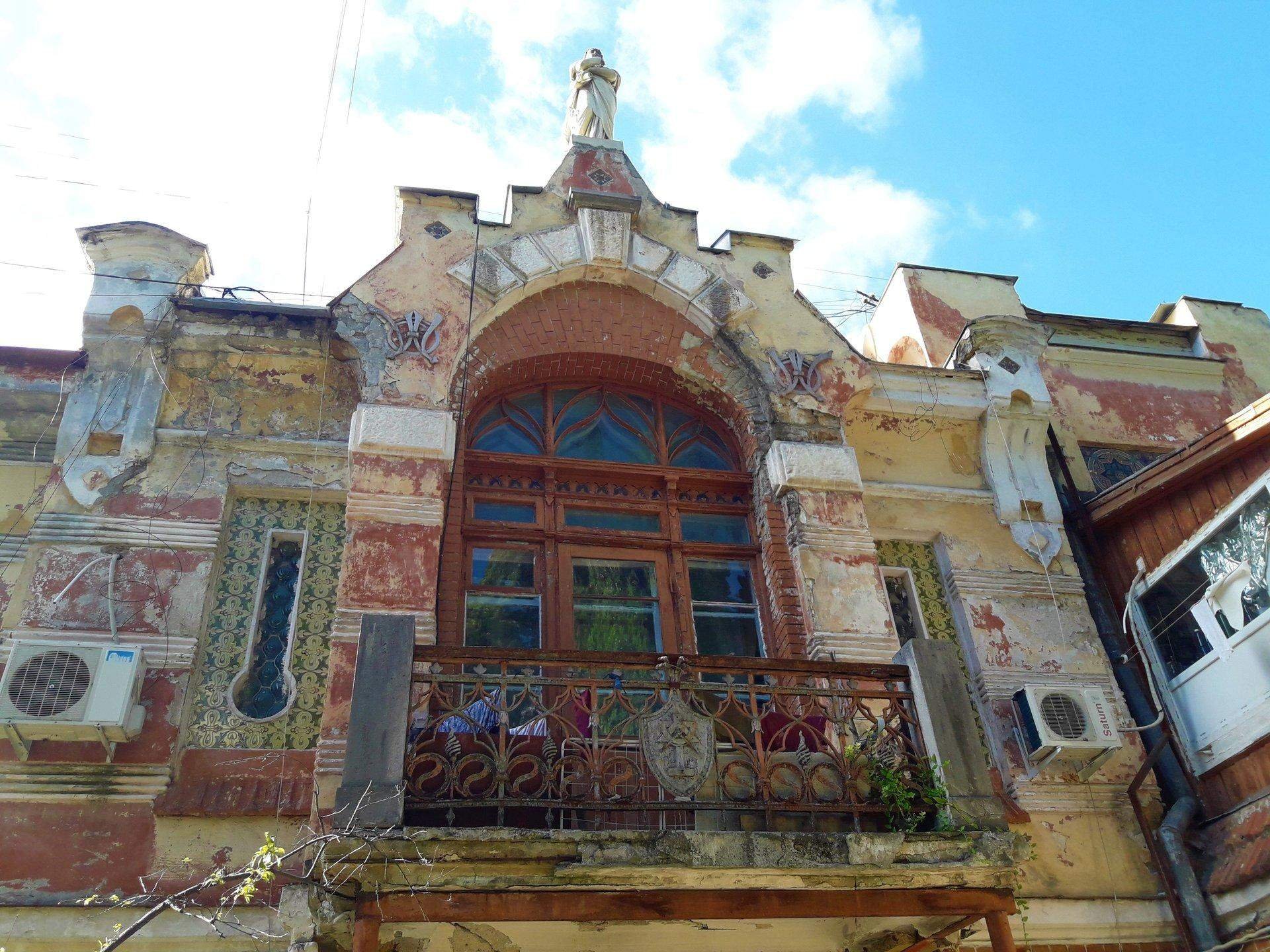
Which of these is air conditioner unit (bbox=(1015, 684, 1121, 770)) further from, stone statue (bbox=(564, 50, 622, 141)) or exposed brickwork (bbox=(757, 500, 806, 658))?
stone statue (bbox=(564, 50, 622, 141))

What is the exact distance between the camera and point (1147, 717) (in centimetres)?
845

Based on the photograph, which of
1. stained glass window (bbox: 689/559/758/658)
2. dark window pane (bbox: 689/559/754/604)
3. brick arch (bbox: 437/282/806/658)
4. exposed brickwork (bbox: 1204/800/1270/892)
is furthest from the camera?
brick arch (bbox: 437/282/806/658)

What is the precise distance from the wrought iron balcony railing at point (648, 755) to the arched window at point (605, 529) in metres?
1.39

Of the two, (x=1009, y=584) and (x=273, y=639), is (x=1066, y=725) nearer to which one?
(x=1009, y=584)

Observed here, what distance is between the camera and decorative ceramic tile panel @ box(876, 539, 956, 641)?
8906 mm

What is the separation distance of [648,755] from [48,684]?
141 inches

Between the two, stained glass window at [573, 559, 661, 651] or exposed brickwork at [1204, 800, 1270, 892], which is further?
stained glass window at [573, 559, 661, 651]

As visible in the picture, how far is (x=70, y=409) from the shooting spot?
8.27 meters

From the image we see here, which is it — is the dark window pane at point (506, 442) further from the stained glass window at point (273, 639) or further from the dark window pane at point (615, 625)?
the stained glass window at point (273, 639)

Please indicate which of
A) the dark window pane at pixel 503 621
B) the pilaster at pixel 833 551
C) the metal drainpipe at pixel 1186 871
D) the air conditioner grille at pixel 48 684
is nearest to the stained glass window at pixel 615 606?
the dark window pane at pixel 503 621

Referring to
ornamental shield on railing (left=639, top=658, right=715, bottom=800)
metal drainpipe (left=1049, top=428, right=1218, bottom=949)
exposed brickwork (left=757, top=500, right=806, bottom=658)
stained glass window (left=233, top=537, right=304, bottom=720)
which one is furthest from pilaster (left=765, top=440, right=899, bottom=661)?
stained glass window (left=233, top=537, right=304, bottom=720)

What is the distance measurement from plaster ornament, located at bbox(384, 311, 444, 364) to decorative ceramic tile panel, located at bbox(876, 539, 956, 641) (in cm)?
376

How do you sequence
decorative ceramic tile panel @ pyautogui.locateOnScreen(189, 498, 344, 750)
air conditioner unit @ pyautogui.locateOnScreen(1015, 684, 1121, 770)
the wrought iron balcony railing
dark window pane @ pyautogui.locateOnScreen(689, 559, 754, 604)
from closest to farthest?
the wrought iron balcony railing, decorative ceramic tile panel @ pyautogui.locateOnScreen(189, 498, 344, 750), air conditioner unit @ pyautogui.locateOnScreen(1015, 684, 1121, 770), dark window pane @ pyautogui.locateOnScreen(689, 559, 754, 604)

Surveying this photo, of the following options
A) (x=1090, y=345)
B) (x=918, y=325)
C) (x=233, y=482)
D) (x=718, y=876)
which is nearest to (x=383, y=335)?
(x=233, y=482)
